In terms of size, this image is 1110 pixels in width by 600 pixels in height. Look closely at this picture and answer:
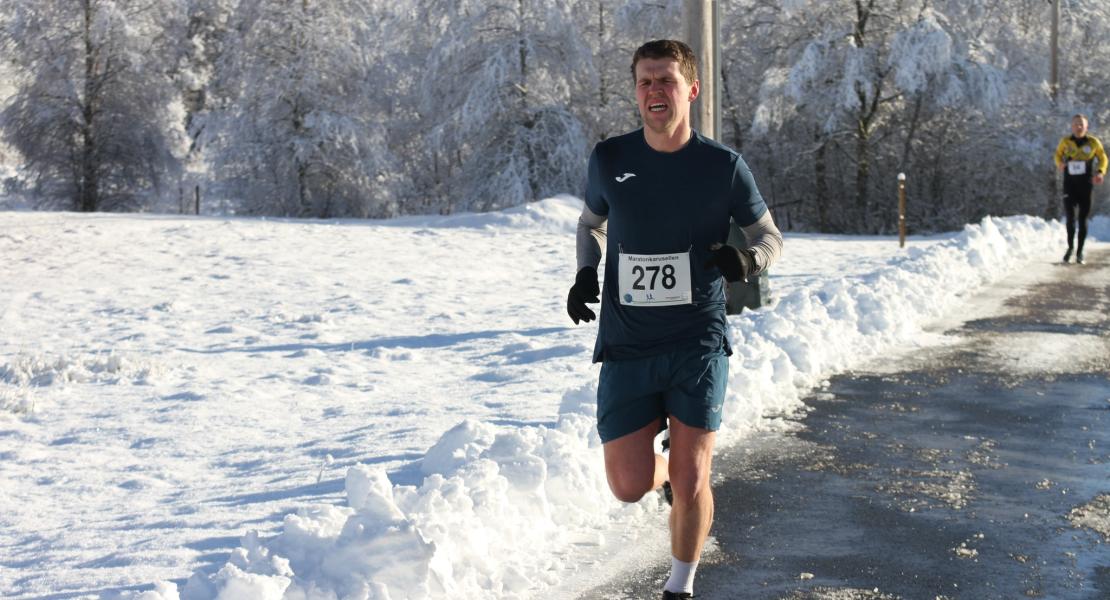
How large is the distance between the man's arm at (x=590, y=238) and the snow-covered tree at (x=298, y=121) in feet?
108

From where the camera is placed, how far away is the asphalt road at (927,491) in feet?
16.8

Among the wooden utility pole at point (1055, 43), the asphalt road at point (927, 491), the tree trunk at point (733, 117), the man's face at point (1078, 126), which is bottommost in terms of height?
the asphalt road at point (927, 491)

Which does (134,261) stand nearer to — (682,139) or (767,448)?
(767,448)

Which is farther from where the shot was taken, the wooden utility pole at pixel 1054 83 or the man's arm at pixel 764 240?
the wooden utility pole at pixel 1054 83

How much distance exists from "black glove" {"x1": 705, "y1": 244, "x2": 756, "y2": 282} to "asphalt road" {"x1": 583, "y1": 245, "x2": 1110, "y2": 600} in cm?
129

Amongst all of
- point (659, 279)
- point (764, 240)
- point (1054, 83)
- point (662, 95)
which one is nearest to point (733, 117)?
point (1054, 83)

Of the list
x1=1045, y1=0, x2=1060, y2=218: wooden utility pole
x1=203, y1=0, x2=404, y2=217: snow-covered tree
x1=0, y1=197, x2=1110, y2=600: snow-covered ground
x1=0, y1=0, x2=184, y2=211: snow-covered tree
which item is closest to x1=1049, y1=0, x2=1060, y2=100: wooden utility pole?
x1=1045, y1=0, x2=1060, y2=218: wooden utility pole

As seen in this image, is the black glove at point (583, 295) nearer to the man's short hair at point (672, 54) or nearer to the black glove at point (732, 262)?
the black glove at point (732, 262)

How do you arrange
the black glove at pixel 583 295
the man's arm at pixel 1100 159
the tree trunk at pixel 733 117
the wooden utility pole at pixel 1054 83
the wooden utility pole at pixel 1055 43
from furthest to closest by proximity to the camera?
the tree trunk at pixel 733 117
the wooden utility pole at pixel 1055 43
the wooden utility pole at pixel 1054 83
the man's arm at pixel 1100 159
the black glove at pixel 583 295

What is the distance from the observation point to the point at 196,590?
446 cm

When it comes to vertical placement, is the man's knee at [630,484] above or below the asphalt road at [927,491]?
above

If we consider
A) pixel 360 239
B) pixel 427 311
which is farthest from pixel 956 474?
pixel 360 239

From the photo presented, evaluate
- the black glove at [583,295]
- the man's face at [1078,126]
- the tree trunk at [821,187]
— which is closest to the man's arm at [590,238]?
the black glove at [583,295]

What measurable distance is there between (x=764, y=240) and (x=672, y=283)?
428mm
